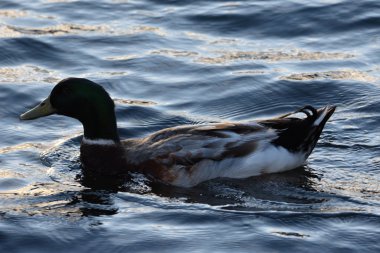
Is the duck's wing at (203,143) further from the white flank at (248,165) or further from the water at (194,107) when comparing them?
the water at (194,107)

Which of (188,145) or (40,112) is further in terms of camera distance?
(40,112)

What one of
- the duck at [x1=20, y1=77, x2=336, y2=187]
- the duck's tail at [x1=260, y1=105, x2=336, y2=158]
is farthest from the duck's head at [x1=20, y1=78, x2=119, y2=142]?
the duck's tail at [x1=260, y1=105, x2=336, y2=158]

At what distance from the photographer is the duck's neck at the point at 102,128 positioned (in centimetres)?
1049

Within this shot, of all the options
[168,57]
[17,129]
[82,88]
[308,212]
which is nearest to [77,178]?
[82,88]

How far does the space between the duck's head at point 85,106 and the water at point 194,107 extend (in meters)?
0.48

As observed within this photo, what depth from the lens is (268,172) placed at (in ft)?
33.6

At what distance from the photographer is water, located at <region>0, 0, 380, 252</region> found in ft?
28.5

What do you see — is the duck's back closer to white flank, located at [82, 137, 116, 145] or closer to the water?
the water

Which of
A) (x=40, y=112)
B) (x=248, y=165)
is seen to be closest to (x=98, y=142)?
(x=40, y=112)

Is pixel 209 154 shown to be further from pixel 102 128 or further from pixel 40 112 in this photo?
pixel 40 112

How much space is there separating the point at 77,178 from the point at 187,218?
1.67m

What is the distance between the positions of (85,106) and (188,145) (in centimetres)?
117

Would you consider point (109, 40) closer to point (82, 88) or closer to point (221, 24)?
point (221, 24)

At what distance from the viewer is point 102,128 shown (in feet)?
34.5
